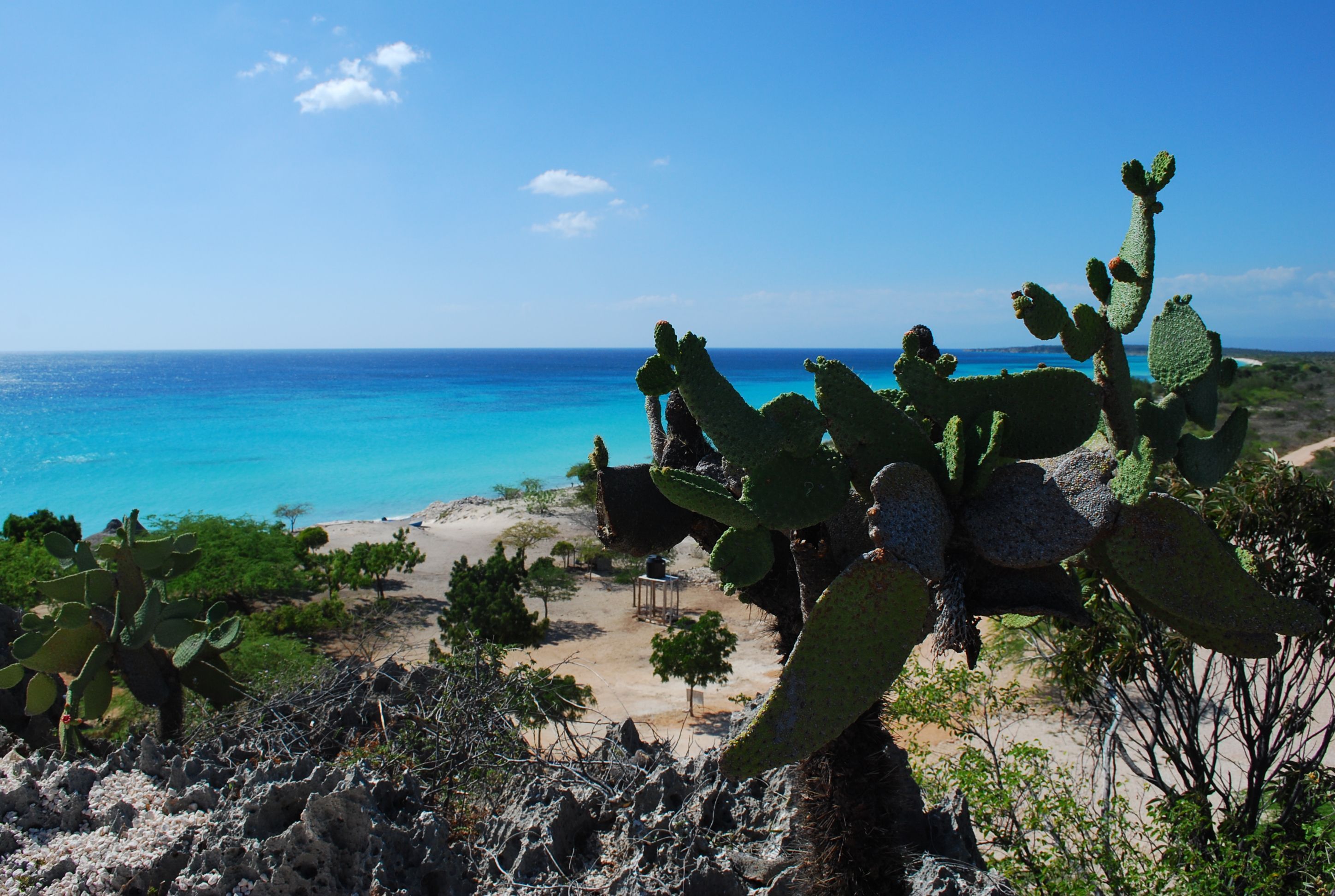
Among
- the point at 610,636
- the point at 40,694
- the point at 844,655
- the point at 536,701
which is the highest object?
the point at 844,655

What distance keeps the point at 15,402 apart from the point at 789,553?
350 feet

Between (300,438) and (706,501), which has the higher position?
(706,501)

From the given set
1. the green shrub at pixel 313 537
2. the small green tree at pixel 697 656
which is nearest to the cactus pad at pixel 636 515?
the small green tree at pixel 697 656

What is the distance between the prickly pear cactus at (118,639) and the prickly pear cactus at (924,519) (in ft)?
13.5

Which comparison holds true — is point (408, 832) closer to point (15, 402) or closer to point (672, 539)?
point (672, 539)

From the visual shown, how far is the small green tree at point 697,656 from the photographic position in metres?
9.19

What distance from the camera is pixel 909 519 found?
6.28ft

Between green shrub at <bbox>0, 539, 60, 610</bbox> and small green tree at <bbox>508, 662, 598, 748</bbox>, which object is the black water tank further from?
green shrub at <bbox>0, 539, 60, 610</bbox>

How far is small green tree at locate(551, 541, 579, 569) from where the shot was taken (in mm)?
19328

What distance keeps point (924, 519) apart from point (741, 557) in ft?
1.67

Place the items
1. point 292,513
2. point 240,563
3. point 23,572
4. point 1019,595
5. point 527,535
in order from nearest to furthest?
point 1019,595 < point 23,572 < point 240,563 < point 527,535 < point 292,513

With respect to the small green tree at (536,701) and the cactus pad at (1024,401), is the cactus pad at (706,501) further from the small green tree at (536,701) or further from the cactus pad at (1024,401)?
the small green tree at (536,701)

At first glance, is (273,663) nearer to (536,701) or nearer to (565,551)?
(536,701)

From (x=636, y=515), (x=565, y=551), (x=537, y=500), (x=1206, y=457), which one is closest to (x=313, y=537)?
(x=565, y=551)
